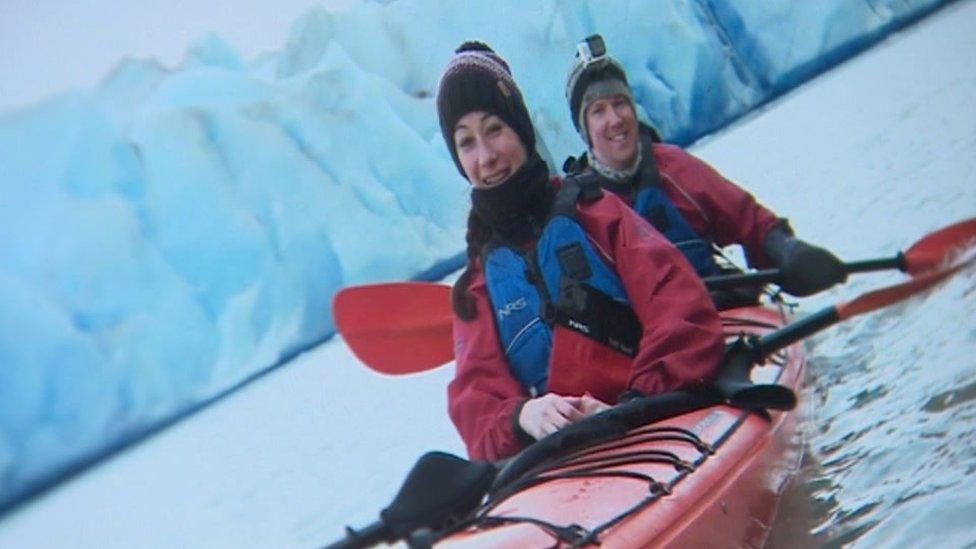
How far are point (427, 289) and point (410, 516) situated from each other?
108 centimetres

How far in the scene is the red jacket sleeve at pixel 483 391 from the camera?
1.40 m

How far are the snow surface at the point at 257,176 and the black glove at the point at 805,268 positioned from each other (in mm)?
2495

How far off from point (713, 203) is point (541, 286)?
751 mm

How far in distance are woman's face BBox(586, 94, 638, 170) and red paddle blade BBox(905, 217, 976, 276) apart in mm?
528

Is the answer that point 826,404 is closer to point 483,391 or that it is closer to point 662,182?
point 662,182

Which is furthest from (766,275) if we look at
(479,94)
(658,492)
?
(658,492)

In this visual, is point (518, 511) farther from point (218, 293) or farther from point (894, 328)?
point (218, 293)

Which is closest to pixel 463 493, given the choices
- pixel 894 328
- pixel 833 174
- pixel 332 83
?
pixel 894 328

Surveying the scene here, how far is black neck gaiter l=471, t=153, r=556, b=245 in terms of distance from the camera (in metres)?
1.44

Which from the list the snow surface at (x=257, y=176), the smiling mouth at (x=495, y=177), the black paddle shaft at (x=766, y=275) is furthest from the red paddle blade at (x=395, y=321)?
the snow surface at (x=257, y=176)

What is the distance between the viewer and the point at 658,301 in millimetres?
1389

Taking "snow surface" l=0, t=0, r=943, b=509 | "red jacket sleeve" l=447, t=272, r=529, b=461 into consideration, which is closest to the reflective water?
"red jacket sleeve" l=447, t=272, r=529, b=461

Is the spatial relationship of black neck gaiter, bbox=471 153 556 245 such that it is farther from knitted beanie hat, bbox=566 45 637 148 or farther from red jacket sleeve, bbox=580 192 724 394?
knitted beanie hat, bbox=566 45 637 148

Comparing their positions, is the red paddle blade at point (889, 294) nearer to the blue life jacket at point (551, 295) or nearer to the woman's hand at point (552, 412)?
the blue life jacket at point (551, 295)
